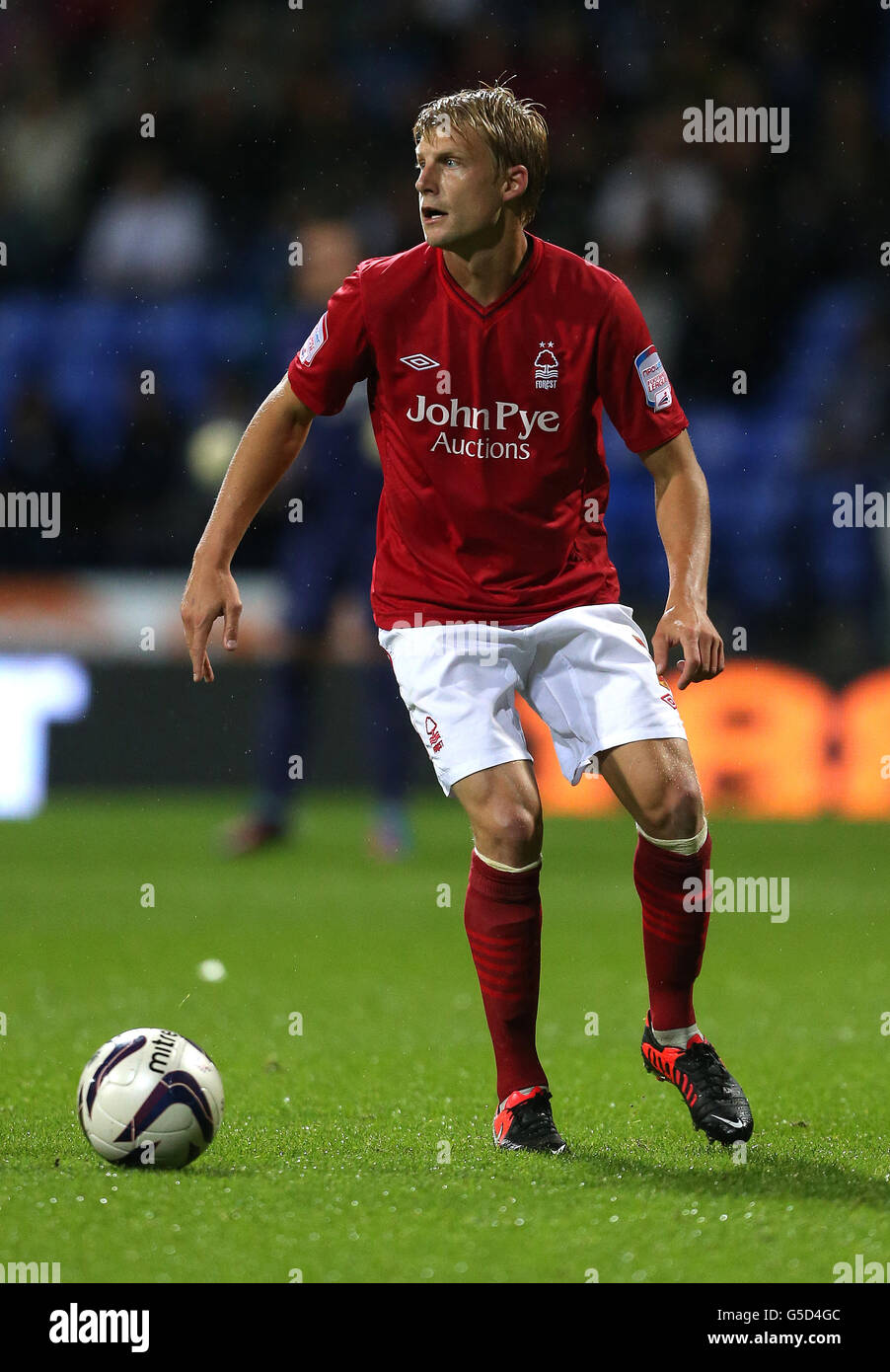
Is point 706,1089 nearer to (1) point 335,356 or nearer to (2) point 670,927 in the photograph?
(2) point 670,927

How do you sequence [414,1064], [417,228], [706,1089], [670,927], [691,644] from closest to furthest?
[691,644]
[706,1089]
[670,927]
[414,1064]
[417,228]

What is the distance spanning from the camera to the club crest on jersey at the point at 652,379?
3.63 metres

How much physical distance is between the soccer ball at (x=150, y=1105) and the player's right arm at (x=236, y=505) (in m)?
0.74

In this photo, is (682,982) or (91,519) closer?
(682,982)

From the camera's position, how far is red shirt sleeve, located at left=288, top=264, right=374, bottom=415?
363 centimetres

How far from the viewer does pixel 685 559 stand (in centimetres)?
360

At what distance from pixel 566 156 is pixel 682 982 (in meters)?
8.50

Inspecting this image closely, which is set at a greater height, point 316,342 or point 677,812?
point 316,342

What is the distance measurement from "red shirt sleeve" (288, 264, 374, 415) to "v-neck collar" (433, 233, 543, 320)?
168 millimetres

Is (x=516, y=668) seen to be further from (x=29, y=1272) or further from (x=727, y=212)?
(x=727, y=212)

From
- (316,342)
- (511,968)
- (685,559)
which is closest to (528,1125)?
(511,968)

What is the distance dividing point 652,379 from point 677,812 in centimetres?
84

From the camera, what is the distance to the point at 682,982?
3648 millimetres

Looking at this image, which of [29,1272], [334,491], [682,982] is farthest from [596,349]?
[334,491]
